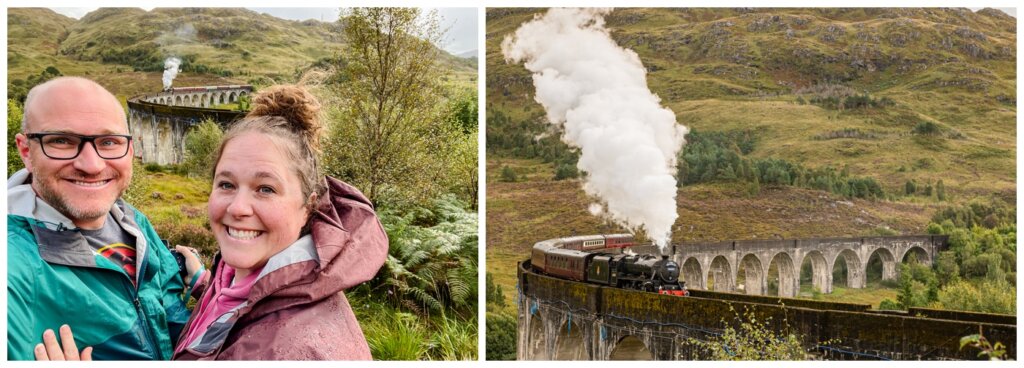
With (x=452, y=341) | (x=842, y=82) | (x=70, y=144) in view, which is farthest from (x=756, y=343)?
(x=842, y=82)

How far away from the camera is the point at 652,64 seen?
5700cm

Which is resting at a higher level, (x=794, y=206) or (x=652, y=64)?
(x=652, y=64)

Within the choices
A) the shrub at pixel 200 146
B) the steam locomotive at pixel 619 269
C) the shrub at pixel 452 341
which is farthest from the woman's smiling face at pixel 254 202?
the steam locomotive at pixel 619 269

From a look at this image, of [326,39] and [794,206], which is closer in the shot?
[326,39]

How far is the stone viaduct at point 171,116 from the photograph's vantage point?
257 inches

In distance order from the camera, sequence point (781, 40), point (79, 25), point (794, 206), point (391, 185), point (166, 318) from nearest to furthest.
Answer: point (166, 318)
point (79, 25)
point (391, 185)
point (794, 206)
point (781, 40)

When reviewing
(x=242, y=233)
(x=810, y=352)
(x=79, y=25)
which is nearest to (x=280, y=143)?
(x=242, y=233)

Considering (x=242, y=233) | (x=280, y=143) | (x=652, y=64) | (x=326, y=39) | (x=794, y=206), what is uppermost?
(x=652, y=64)

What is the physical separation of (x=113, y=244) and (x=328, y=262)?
5.35ft

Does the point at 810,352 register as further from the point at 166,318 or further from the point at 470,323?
the point at 166,318

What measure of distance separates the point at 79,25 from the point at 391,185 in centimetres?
286

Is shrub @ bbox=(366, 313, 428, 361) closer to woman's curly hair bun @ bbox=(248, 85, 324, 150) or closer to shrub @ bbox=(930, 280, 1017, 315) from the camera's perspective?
woman's curly hair bun @ bbox=(248, 85, 324, 150)

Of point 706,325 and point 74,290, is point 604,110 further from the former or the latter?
point 74,290

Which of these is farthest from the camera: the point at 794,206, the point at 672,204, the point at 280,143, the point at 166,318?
the point at 794,206
